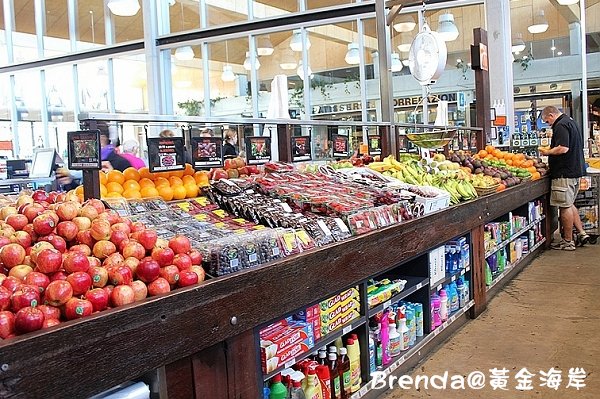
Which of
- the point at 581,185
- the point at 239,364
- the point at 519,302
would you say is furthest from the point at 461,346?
the point at 581,185

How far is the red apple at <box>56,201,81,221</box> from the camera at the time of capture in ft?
7.14

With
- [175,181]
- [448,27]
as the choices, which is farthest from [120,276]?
[448,27]

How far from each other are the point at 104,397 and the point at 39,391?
30 centimetres

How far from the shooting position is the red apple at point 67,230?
211 cm

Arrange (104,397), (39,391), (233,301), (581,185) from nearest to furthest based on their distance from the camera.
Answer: (39,391), (104,397), (233,301), (581,185)

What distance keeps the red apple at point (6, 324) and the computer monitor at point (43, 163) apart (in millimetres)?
→ 6541

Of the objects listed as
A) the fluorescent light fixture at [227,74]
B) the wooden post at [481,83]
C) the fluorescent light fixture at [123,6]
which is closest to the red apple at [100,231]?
the wooden post at [481,83]

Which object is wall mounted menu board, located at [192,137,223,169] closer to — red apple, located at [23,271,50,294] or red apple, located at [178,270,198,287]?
red apple, located at [178,270,198,287]

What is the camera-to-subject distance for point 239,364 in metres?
2.16

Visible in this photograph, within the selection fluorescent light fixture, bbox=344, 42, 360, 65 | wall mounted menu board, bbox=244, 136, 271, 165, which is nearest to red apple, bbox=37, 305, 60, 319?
wall mounted menu board, bbox=244, 136, 271, 165

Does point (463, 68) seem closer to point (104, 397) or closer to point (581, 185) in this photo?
point (581, 185)

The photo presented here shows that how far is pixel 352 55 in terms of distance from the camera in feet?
35.0

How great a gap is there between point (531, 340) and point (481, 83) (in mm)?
4284

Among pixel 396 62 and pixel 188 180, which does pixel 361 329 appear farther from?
pixel 396 62
